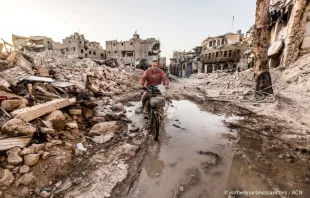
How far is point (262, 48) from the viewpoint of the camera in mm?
8406

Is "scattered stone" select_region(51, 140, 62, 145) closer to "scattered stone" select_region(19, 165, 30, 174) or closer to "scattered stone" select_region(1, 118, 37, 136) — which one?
"scattered stone" select_region(1, 118, 37, 136)

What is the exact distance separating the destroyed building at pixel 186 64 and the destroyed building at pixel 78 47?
1196 inches

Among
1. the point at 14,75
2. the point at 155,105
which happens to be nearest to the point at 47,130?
the point at 155,105

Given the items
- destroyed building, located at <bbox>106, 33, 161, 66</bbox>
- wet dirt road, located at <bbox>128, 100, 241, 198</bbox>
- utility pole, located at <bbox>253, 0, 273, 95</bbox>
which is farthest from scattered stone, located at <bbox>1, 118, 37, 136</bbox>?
destroyed building, located at <bbox>106, 33, 161, 66</bbox>

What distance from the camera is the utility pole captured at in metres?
8.19

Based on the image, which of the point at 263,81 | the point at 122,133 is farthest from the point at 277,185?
the point at 263,81

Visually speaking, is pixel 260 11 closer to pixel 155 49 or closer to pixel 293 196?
pixel 293 196

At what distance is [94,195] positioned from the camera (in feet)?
7.16

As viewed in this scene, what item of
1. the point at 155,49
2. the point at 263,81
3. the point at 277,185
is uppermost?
the point at 155,49

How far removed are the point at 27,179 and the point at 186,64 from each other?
55722 mm

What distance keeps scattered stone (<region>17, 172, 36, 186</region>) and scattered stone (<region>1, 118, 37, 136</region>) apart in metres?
0.82

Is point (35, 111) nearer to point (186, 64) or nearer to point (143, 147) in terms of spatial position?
point (143, 147)

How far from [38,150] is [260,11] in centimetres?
1113

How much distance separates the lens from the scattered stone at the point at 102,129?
3.98 metres
